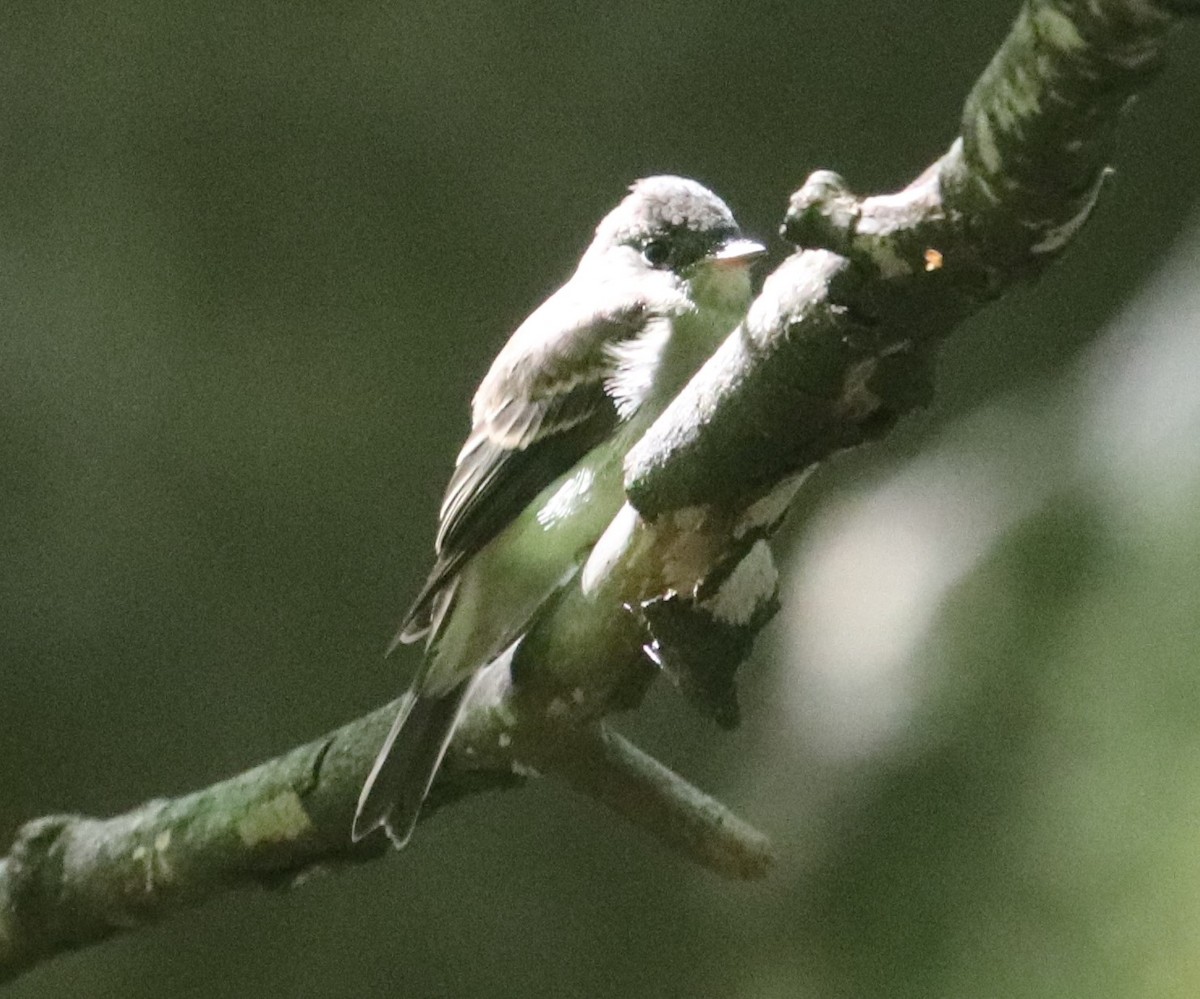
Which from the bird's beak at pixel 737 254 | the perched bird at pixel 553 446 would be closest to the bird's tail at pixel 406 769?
the perched bird at pixel 553 446

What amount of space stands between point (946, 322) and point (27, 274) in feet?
5.87

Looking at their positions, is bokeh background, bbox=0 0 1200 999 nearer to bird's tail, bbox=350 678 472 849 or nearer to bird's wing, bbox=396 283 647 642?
bird's wing, bbox=396 283 647 642

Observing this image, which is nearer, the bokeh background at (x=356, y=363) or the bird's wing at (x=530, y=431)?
the bird's wing at (x=530, y=431)

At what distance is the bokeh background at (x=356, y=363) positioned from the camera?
83.7 inches

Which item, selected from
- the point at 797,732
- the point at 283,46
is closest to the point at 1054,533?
the point at 797,732

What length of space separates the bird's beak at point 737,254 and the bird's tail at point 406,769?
1.85 feet

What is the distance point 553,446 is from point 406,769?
14.9 inches

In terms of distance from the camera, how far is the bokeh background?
2.13 meters

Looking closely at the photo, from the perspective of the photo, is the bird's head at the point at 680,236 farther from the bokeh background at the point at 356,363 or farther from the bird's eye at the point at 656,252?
the bokeh background at the point at 356,363

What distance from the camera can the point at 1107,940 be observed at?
1.09 m

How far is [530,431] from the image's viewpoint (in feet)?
5.35

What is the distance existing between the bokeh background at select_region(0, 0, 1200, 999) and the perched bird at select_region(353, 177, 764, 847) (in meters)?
0.45

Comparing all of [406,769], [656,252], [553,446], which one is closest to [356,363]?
[656,252]

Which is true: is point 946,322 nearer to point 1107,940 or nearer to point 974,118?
point 974,118
